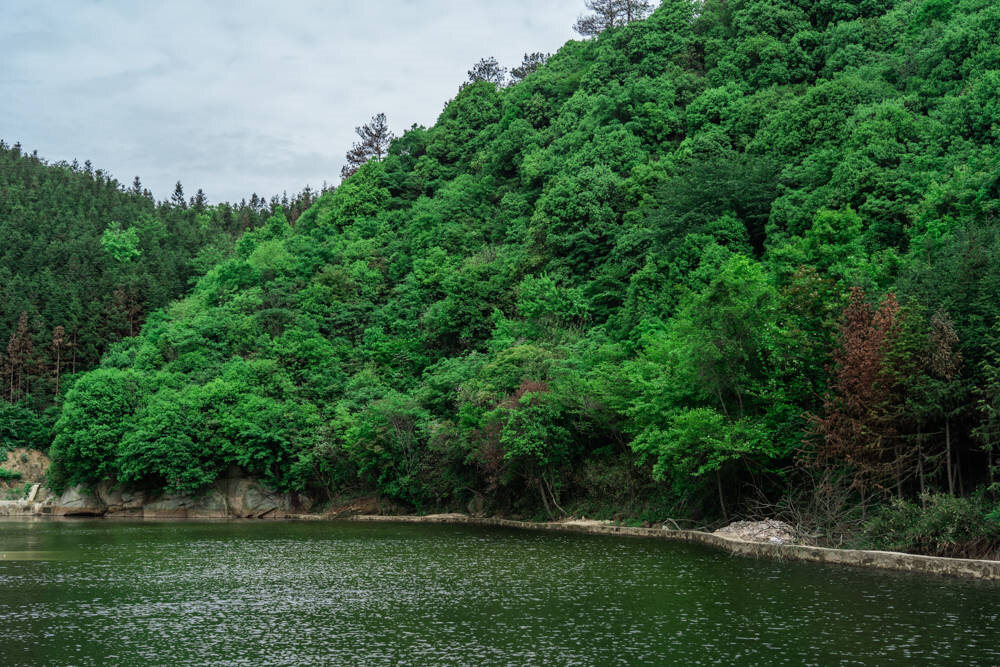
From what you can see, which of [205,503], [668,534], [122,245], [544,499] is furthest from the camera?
[122,245]

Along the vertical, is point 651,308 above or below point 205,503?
above

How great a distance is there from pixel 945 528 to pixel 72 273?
388ft

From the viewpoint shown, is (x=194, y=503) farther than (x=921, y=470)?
Yes

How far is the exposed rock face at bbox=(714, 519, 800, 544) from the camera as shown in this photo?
34500 mm

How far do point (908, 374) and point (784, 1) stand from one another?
65.6 m

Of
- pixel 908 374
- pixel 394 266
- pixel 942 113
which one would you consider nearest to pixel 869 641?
pixel 908 374

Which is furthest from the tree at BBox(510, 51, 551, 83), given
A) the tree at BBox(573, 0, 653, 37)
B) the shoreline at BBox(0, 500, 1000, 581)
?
the shoreline at BBox(0, 500, 1000, 581)

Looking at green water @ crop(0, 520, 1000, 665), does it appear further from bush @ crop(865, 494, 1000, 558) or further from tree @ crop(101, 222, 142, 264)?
tree @ crop(101, 222, 142, 264)

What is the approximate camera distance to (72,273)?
11706cm

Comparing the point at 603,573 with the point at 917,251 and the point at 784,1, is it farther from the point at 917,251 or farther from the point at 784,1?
the point at 784,1

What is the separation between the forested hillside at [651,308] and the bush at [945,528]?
15 cm

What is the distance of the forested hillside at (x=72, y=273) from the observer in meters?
102

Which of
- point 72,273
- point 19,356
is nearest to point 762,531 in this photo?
point 19,356

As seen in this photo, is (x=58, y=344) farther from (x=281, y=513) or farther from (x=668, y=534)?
(x=668, y=534)
